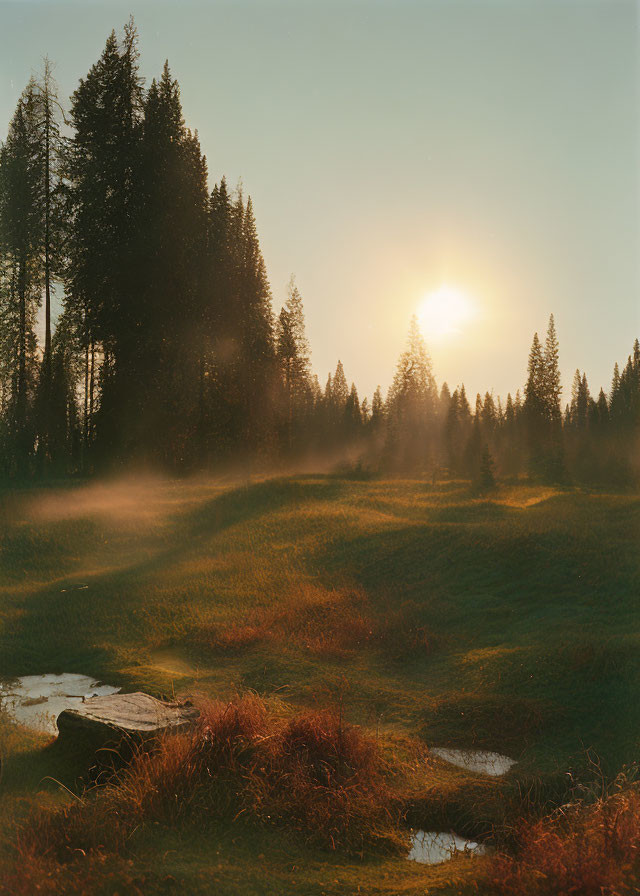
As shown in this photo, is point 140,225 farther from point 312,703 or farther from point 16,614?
point 312,703

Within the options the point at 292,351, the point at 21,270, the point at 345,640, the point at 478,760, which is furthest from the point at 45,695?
the point at 292,351

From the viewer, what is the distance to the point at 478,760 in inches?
312

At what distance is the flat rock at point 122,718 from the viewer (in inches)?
281

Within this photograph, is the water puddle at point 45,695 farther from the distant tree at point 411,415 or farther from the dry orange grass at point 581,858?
the distant tree at point 411,415

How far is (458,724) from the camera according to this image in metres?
8.80

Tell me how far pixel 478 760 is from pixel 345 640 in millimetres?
4328

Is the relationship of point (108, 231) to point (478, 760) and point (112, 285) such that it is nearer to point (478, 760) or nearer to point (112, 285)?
point (112, 285)

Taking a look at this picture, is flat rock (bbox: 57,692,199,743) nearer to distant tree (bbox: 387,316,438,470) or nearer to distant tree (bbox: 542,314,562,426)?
distant tree (bbox: 387,316,438,470)

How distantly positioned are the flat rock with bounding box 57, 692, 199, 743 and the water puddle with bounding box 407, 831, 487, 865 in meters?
2.66

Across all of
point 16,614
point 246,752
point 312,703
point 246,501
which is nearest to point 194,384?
point 246,501

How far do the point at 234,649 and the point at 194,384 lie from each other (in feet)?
60.3

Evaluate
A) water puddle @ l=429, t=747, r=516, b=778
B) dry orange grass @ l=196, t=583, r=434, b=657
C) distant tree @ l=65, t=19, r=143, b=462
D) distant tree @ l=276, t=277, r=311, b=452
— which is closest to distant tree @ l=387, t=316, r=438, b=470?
distant tree @ l=276, t=277, r=311, b=452

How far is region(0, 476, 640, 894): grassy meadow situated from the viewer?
18.5 feet

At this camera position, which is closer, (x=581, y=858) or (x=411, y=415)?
(x=581, y=858)
